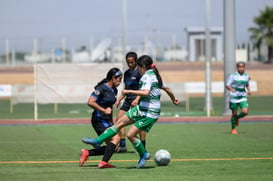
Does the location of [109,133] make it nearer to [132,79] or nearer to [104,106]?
[104,106]

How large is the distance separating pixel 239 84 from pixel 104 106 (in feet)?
26.5

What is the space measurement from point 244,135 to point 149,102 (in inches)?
327

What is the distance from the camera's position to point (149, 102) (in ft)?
39.2

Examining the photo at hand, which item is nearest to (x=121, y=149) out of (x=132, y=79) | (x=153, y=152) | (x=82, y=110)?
(x=153, y=152)

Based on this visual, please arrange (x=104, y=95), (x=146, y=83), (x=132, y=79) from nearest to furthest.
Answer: (x=146, y=83) < (x=104, y=95) < (x=132, y=79)

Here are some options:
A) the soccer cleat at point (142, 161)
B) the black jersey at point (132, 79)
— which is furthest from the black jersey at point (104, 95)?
the black jersey at point (132, 79)

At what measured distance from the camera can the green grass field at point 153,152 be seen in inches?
445

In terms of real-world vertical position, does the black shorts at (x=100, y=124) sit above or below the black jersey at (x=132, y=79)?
below

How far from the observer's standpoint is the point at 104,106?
41.8 ft

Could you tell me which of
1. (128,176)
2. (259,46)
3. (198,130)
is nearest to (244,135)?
(198,130)

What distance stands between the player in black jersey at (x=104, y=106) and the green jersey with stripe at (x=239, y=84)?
766cm

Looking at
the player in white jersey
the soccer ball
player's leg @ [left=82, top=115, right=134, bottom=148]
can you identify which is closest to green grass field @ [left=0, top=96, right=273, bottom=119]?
the player in white jersey

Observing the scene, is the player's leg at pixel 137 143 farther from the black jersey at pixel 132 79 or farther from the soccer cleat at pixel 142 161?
the black jersey at pixel 132 79

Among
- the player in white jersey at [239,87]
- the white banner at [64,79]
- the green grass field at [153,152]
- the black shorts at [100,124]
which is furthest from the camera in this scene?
the white banner at [64,79]
